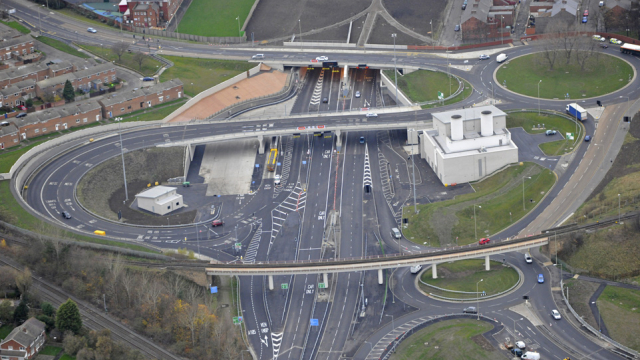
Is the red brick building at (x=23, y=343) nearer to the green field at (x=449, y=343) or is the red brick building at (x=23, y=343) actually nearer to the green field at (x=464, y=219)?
the green field at (x=449, y=343)

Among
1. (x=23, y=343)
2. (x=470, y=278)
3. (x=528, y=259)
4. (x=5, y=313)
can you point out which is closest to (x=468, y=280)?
(x=470, y=278)

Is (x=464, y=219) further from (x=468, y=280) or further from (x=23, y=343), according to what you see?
(x=23, y=343)

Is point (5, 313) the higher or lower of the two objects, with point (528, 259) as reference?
lower

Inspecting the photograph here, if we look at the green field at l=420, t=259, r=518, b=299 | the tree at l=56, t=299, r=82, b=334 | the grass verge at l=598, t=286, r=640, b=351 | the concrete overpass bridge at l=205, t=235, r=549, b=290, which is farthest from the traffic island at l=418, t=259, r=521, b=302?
the tree at l=56, t=299, r=82, b=334

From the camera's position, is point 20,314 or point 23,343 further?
point 20,314

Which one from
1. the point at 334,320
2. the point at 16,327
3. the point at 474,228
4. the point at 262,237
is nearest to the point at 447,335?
the point at 334,320

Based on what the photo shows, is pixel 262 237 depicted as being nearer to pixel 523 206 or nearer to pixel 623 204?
pixel 523 206
